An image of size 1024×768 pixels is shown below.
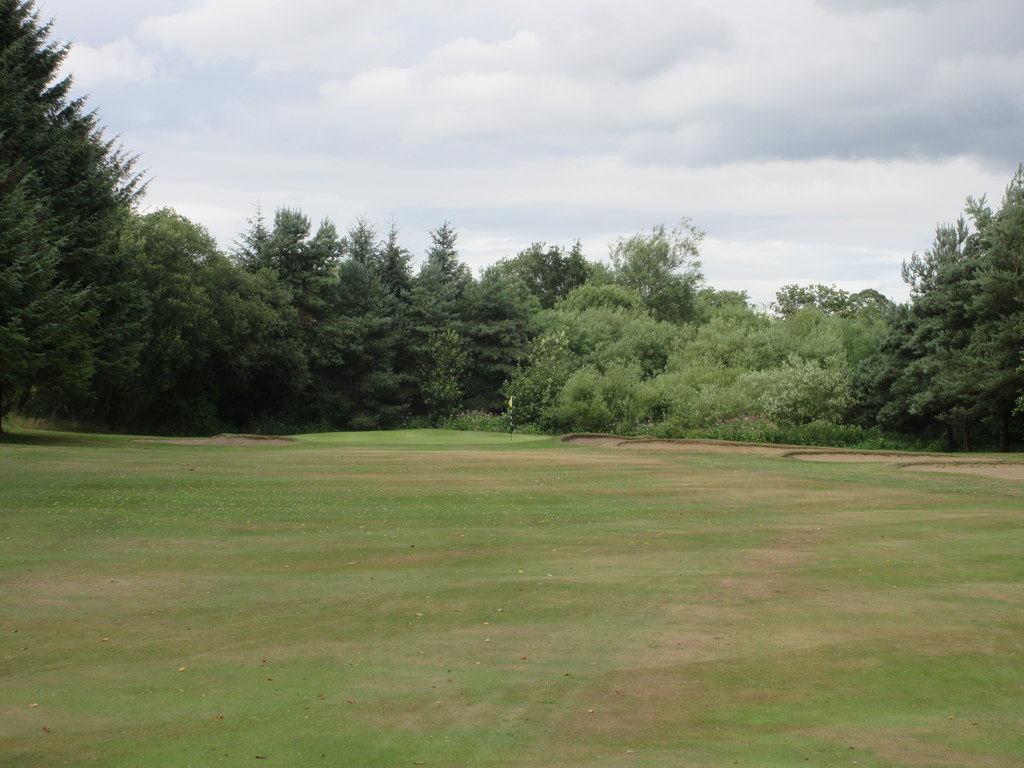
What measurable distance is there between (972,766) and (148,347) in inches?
1790

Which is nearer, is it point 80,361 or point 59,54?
point 80,361

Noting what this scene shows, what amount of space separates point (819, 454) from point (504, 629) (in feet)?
82.1

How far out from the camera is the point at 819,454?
105 ft

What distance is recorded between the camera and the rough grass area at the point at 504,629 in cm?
634

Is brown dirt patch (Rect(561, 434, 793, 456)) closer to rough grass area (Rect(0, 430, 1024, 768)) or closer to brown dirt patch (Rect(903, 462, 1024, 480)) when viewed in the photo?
brown dirt patch (Rect(903, 462, 1024, 480))

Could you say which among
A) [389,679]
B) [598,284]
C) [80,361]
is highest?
[598,284]

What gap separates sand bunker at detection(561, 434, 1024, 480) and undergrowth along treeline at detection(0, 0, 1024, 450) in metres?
4.40

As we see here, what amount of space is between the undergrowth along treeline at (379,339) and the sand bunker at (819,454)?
4.40 meters

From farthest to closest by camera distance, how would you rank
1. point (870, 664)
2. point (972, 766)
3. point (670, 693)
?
point (870, 664) → point (670, 693) → point (972, 766)

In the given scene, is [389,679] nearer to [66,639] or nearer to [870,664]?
[66,639]

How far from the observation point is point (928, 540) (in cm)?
1433

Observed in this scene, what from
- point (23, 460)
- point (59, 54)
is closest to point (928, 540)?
point (23, 460)

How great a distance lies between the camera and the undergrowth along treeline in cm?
3638

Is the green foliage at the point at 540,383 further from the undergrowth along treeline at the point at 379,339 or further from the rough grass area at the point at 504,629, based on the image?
the rough grass area at the point at 504,629
